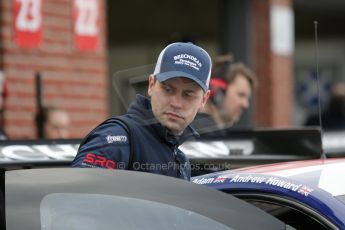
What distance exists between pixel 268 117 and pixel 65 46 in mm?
4365

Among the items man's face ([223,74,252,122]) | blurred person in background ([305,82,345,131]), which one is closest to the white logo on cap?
man's face ([223,74,252,122])

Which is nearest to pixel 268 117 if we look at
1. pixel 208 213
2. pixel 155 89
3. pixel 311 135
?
pixel 311 135

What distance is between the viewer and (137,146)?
356 centimetres

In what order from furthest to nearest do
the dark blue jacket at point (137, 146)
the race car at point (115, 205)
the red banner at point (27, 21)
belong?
the red banner at point (27, 21)
the dark blue jacket at point (137, 146)
the race car at point (115, 205)

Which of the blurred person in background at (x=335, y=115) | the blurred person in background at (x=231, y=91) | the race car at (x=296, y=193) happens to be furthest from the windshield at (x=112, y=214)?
the blurred person in background at (x=335, y=115)

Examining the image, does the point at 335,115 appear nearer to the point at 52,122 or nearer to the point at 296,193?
the point at 52,122

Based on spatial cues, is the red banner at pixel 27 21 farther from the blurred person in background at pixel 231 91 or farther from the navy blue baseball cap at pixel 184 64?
the navy blue baseball cap at pixel 184 64

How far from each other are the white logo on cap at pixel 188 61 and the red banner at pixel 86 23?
21.0 ft

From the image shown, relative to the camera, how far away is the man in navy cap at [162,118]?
352 centimetres

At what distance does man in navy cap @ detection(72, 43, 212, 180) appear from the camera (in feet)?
11.5

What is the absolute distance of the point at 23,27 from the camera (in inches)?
358

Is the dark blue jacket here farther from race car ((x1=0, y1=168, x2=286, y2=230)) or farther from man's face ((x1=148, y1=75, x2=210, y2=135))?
race car ((x1=0, y1=168, x2=286, y2=230))

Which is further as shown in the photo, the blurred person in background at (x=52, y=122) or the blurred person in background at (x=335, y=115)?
the blurred person in background at (x=335, y=115)

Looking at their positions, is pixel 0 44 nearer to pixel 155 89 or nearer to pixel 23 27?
pixel 23 27
